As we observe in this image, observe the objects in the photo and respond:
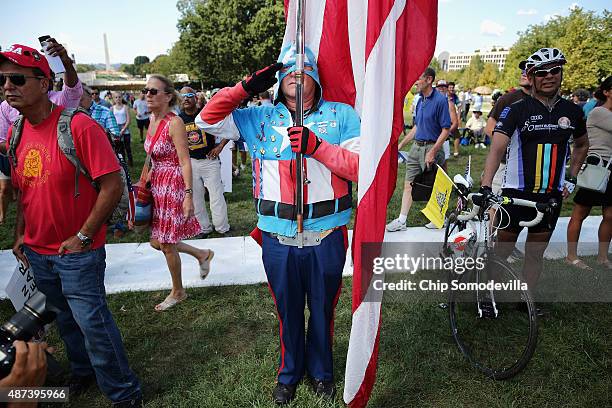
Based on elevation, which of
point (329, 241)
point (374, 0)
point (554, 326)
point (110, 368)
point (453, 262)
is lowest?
point (554, 326)

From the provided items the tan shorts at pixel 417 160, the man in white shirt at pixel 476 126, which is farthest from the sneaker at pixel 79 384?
the man in white shirt at pixel 476 126

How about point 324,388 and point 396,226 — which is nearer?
point 324,388

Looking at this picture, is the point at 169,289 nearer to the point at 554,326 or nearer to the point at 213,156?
the point at 213,156

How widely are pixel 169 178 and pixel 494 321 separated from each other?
310 cm

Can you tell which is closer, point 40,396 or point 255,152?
point 40,396

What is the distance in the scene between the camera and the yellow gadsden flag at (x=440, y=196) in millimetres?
3264

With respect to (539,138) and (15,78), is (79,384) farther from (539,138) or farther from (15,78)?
(539,138)

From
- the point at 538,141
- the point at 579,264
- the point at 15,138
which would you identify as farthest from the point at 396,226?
the point at 15,138

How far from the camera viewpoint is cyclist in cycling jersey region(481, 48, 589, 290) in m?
3.25

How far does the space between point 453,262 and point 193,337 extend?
2.22 m

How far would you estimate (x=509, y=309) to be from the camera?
149 inches

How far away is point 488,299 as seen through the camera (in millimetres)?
3287

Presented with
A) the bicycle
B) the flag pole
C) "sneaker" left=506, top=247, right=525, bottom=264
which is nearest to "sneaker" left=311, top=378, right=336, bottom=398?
the bicycle

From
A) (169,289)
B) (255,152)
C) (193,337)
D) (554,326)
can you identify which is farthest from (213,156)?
(554,326)
